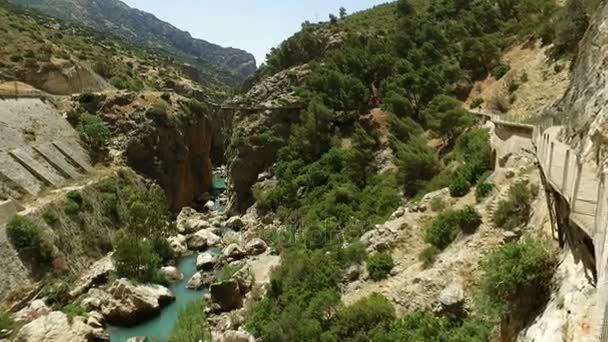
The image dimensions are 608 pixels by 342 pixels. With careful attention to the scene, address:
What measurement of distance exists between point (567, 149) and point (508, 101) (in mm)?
30015

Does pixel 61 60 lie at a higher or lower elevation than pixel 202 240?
higher

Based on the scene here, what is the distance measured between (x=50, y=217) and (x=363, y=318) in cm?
3064

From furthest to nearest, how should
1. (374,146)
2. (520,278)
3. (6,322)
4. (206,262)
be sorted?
(374,146), (206,262), (6,322), (520,278)

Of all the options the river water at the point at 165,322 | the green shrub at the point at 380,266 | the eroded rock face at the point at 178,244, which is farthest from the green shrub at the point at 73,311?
the green shrub at the point at 380,266

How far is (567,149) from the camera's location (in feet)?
49.3

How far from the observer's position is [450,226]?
1067 inches

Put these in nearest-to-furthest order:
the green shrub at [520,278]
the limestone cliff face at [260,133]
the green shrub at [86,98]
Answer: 1. the green shrub at [520,278]
2. the limestone cliff face at [260,133]
3. the green shrub at [86,98]

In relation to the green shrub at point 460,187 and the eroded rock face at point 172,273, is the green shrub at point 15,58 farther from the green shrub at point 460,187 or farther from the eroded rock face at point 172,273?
the green shrub at point 460,187

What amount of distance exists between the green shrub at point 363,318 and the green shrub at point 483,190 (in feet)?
26.0

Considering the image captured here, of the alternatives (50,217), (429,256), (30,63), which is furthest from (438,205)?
(30,63)

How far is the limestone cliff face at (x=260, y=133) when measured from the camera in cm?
6325

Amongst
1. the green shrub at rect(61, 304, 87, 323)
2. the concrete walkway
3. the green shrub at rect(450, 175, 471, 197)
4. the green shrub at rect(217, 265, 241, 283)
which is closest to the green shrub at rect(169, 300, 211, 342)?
the green shrub at rect(217, 265, 241, 283)

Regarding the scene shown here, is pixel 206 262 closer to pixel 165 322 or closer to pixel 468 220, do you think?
pixel 165 322

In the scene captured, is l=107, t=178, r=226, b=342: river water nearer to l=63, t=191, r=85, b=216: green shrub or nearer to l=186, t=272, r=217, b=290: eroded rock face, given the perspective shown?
l=186, t=272, r=217, b=290: eroded rock face
